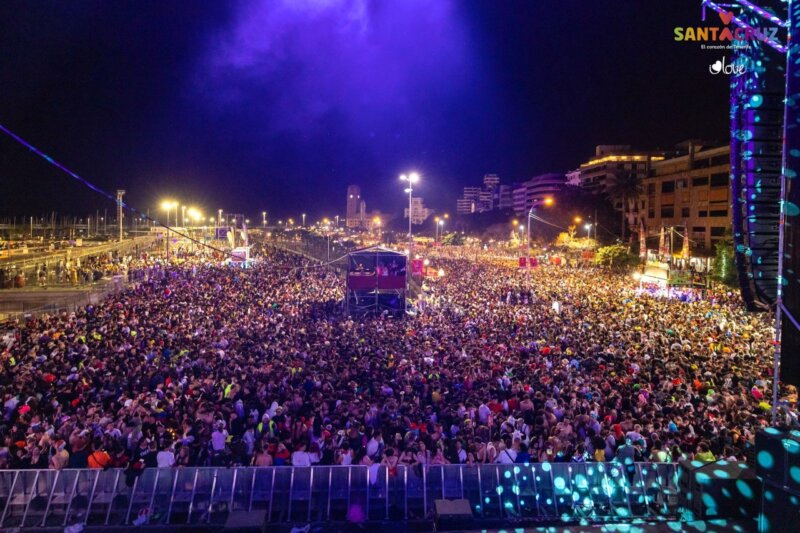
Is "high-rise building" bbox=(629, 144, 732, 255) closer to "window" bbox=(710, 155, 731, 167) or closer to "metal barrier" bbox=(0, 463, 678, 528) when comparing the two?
"window" bbox=(710, 155, 731, 167)

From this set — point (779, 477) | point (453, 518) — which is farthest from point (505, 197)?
point (779, 477)

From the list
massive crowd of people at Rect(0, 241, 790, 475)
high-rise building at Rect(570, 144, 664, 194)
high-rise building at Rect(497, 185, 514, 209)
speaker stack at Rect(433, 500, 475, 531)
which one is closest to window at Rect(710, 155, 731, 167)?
high-rise building at Rect(570, 144, 664, 194)

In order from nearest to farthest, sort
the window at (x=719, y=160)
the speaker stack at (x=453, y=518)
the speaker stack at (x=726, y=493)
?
the speaker stack at (x=726, y=493)
the speaker stack at (x=453, y=518)
the window at (x=719, y=160)

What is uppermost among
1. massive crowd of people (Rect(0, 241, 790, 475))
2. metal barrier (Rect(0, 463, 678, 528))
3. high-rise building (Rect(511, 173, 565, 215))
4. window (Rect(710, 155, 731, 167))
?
high-rise building (Rect(511, 173, 565, 215))

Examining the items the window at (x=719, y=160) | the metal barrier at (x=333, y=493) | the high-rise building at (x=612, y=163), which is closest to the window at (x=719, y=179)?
the window at (x=719, y=160)

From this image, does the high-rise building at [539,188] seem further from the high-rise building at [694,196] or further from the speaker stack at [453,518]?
the speaker stack at [453,518]

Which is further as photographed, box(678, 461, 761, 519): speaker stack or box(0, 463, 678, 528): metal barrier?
box(0, 463, 678, 528): metal barrier

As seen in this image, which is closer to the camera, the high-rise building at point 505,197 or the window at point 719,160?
the window at point 719,160

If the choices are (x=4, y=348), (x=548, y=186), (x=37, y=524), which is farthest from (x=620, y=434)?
(x=548, y=186)
